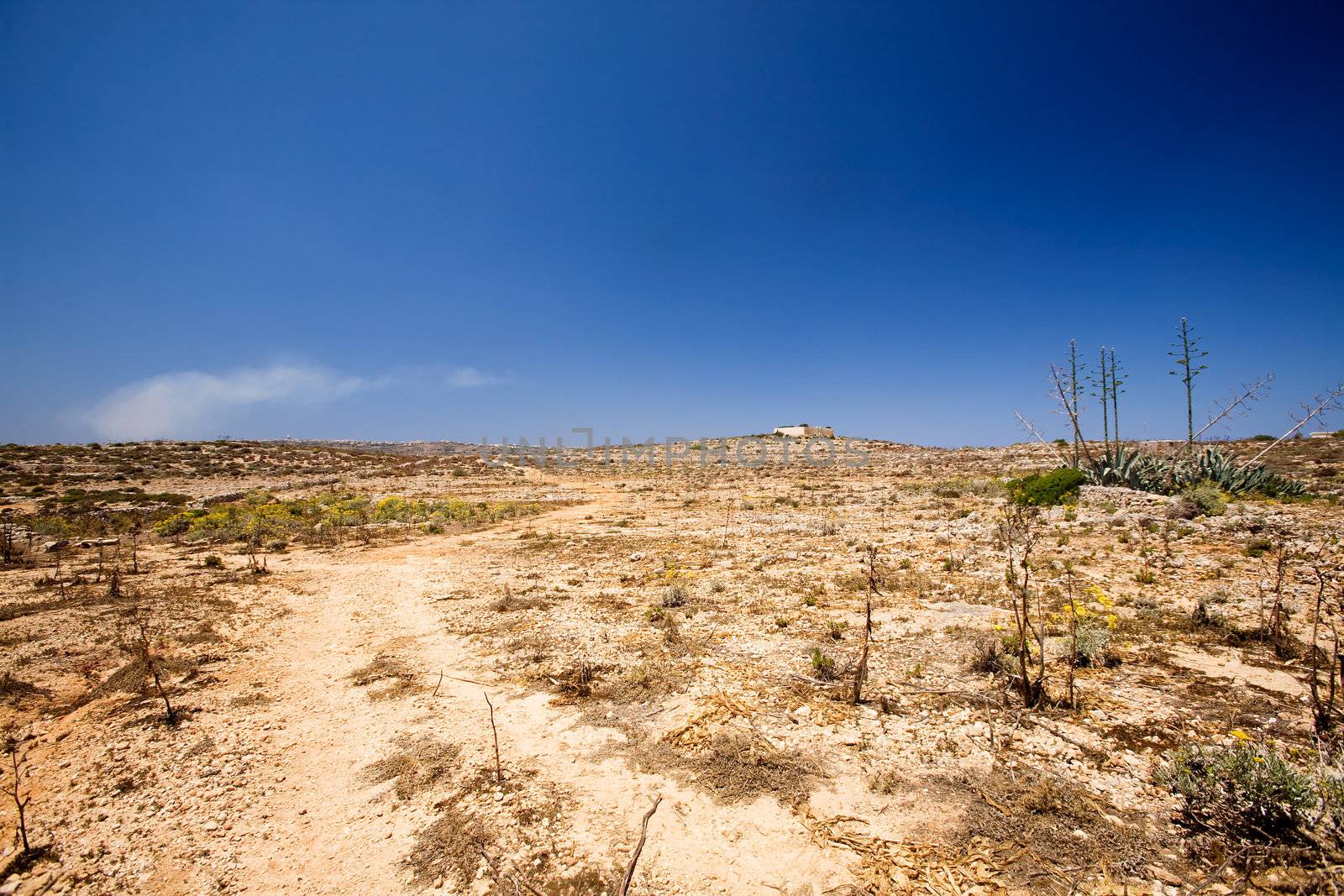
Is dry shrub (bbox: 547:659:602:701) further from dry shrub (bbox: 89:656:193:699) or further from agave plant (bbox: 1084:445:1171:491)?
agave plant (bbox: 1084:445:1171:491)

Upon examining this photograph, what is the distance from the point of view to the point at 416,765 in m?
5.15

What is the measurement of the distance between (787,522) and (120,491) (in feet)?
114

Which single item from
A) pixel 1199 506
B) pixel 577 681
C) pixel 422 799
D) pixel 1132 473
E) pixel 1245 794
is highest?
pixel 1132 473

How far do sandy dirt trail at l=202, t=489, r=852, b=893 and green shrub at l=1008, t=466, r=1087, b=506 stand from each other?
17507 mm

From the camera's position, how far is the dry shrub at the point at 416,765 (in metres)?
4.88

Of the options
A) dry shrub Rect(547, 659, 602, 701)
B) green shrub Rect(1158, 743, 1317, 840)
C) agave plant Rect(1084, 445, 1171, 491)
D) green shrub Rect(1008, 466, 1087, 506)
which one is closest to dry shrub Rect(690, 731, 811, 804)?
dry shrub Rect(547, 659, 602, 701)

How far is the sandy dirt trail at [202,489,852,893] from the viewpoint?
3.89 meters

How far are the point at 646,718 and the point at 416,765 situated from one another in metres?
2.43

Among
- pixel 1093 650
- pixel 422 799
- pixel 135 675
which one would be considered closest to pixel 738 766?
pixel 422 799

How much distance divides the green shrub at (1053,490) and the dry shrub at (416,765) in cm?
1867

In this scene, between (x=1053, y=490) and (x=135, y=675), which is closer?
(x=135, y=675)

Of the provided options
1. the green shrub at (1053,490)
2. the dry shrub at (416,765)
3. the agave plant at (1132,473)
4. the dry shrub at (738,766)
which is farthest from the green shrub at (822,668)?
the agave plant at (1132,473)

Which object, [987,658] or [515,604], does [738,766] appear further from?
[515,604]

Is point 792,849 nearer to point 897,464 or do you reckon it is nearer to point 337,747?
point 337,747
